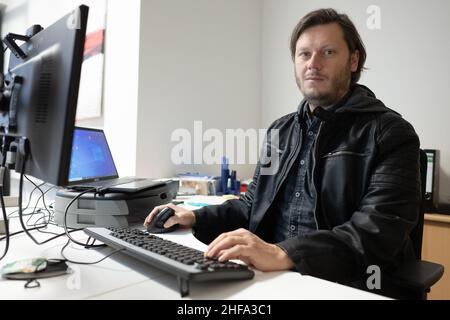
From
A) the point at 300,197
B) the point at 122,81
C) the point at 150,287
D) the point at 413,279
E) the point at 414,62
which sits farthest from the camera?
the point at 414,62

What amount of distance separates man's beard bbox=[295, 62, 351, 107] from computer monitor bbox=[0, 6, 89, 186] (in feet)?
2.86

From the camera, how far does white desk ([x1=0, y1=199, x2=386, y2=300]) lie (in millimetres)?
539

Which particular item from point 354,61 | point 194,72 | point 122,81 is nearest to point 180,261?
point 354,61

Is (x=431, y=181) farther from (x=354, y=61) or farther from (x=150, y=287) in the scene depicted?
(x=150, y=287)

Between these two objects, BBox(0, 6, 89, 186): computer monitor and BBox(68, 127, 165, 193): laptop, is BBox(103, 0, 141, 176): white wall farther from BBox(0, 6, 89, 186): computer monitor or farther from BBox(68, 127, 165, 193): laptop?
BBox(0, 6, 89, 186): computer monitor

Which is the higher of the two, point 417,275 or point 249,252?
point 249,252

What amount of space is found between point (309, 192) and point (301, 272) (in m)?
0.45

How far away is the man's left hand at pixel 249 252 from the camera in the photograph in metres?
0.65

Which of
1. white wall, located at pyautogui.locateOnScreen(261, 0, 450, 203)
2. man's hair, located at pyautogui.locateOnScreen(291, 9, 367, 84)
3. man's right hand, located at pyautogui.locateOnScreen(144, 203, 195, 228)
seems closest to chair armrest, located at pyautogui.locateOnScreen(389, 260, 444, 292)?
man's right hand, located at pyautogui.locateOnScreen(144, 203, 195, 228)

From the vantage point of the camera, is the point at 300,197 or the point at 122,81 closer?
the point at 300,197

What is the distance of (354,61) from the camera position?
1.29 metres

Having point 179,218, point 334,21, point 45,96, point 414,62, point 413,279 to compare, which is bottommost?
point 413,279

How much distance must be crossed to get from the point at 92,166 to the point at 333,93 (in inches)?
41.9

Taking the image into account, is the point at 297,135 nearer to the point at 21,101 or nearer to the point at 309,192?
the point at 309,192
